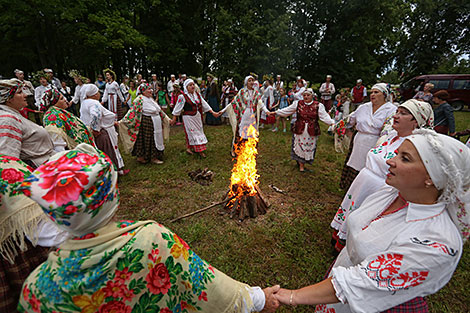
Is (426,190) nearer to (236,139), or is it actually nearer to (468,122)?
(236,139)

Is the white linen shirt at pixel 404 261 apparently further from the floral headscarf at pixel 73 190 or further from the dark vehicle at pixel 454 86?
the dark vehicle at pixel 454 86

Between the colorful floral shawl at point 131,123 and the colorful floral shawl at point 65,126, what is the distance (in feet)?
8.21

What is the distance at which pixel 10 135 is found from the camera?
2.21 meters

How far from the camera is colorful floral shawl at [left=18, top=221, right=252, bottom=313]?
1.05 meters

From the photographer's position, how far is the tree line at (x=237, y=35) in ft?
49.2

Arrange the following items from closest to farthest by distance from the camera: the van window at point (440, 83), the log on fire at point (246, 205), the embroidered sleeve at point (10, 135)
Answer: the embroidered sleeve at point (10, 135) → the log on fire at point (246, 205) → the van window at point (440, 83)

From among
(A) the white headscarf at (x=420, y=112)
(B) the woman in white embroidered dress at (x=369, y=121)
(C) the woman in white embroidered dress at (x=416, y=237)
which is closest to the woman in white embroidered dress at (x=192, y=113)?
(B) the woman in white embroidered dress at (x=369, y=121)

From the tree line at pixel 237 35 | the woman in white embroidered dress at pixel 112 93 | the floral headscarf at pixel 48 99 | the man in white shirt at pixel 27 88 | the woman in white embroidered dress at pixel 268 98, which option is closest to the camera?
the floral headscarf at pixel 48 99

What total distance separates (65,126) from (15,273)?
7.79ft

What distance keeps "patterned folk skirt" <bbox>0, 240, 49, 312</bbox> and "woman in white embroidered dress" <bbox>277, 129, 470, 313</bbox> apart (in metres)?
2.34

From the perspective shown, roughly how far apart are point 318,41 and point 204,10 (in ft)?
36.8

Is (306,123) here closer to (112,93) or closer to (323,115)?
(323,115)

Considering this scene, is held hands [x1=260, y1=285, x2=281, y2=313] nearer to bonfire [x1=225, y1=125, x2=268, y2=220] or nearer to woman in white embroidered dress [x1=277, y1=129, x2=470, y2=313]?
woman in white embroidered dress [x1=277, y1=129, x2=470, y2=313]

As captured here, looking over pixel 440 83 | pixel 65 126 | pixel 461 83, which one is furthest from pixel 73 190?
pixel 461 83
